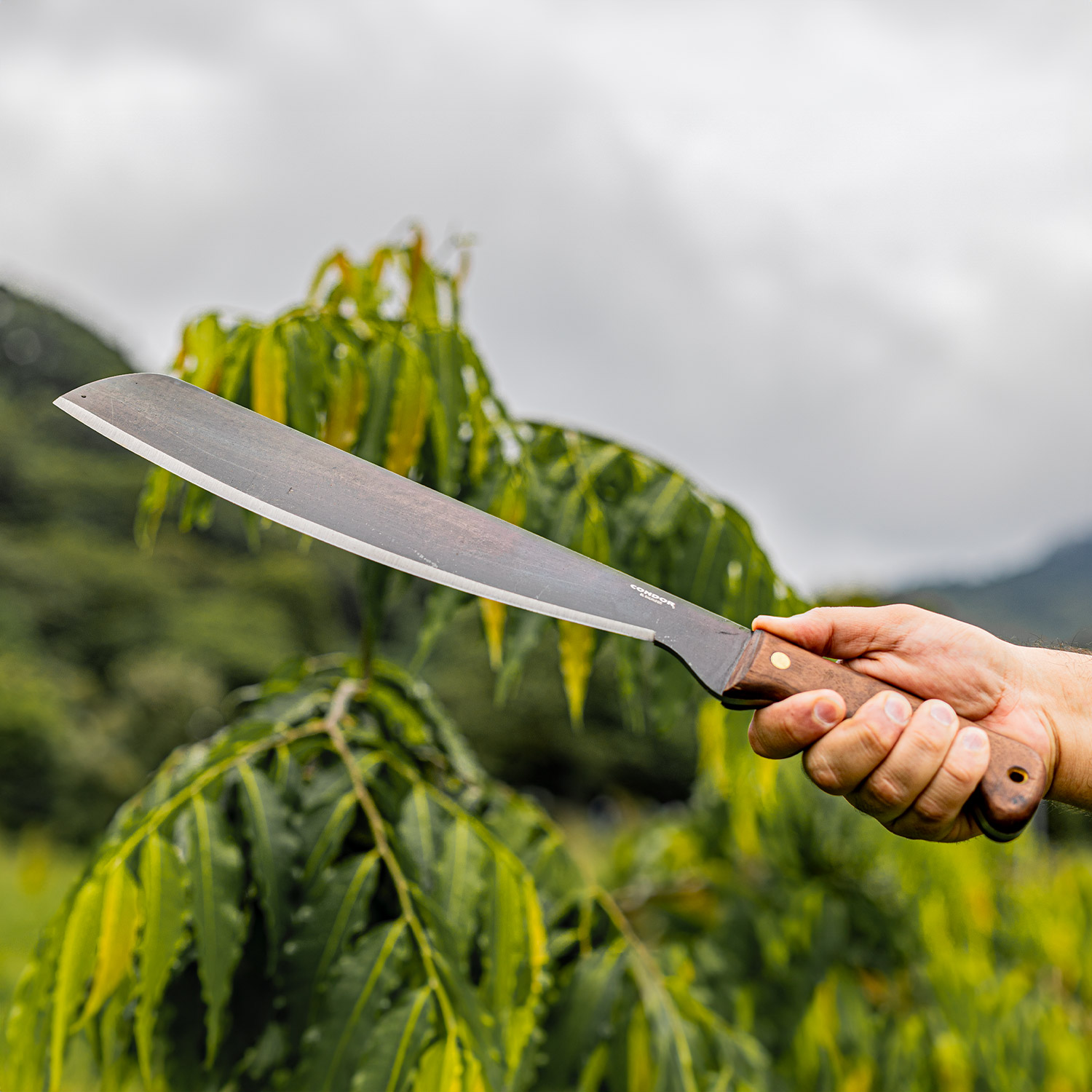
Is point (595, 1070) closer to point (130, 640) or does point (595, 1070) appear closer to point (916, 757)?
point (916, 757)

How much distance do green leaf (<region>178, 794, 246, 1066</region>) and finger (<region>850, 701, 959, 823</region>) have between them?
993 mm

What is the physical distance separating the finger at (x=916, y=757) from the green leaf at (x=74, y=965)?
3.86 ft

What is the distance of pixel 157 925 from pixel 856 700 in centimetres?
109

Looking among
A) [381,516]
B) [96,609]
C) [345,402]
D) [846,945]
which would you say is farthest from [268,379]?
[96,609]

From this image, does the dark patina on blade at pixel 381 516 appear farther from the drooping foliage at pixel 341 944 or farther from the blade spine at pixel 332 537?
the drooping foliage at pixel 341 944

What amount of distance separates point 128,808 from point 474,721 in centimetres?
2546

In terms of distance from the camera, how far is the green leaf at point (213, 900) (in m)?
1.31

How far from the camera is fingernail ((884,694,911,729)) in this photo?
1271 millimetres

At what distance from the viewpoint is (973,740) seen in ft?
4.15

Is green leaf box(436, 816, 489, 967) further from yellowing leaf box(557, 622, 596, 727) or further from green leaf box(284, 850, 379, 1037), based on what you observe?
yellowing leaf box(557, 622, 596, 727)

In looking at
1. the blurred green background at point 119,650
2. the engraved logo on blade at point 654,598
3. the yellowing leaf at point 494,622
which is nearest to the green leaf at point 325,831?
the yellowing leaf at point 494,622

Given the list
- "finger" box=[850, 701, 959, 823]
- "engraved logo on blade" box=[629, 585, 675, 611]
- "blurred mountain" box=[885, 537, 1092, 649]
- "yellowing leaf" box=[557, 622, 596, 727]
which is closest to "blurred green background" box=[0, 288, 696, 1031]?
"blurred mountain" box=[885, 537, 1092, 649]

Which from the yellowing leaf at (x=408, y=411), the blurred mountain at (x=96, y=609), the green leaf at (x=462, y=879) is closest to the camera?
the green leaf at (x=462, y=879)

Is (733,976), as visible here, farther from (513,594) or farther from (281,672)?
(513,594)
